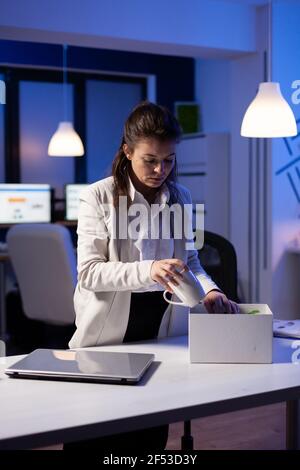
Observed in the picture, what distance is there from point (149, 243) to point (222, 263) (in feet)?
1.97

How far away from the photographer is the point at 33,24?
13.2ft

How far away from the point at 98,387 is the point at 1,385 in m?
0.22

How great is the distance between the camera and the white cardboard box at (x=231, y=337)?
5.08ft

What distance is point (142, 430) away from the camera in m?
1.67

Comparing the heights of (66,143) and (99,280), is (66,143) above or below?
above

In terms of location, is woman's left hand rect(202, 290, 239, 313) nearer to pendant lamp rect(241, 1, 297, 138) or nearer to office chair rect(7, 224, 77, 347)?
pendant lamp rect(241, 1, 297, 138)

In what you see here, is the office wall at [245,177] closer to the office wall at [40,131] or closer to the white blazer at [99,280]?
the office wall at [40,131]

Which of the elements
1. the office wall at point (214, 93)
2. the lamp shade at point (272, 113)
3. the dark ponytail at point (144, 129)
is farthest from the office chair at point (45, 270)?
the office wall at point (214, 93)

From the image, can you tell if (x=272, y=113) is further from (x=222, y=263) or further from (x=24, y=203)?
(x=24, y=203)

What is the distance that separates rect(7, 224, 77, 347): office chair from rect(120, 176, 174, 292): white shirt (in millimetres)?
1782

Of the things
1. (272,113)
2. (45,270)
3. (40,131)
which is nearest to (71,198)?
(40,131)

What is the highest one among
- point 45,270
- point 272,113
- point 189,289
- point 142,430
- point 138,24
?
point 138,24
